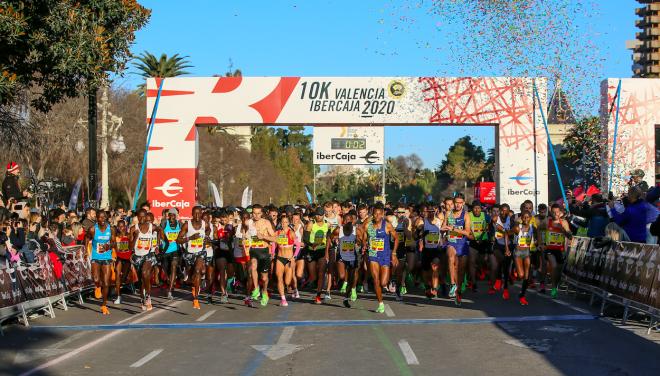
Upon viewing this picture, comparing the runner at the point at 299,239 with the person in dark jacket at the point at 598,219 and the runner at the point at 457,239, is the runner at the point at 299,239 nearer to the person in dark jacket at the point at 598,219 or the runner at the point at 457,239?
the runner at the point at 457,239

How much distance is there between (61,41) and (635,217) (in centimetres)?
1101

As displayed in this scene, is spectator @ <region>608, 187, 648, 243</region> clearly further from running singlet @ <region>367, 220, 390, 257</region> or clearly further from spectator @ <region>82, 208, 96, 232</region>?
spectator @ <region>82, 208, 96, 232</region>

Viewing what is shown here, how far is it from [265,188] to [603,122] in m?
49.2

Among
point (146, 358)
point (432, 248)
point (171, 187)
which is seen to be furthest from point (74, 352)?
point (171, 187)

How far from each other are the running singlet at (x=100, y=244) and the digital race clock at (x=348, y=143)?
1552cm

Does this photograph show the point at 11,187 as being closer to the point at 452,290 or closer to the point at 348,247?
the point at 348,247

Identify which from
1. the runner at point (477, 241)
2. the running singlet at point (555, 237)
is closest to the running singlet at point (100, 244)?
the runner at point (477, 241)

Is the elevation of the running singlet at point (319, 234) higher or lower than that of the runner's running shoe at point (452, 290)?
higher

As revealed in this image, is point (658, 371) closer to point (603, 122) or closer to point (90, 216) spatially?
point (90, 216)

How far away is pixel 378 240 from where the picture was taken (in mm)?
15797

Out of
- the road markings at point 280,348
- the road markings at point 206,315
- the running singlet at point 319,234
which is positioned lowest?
the road markings at point 206,315

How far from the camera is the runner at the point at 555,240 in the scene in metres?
18.3

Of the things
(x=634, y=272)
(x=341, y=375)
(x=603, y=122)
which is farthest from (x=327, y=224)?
(x=603, y=122)

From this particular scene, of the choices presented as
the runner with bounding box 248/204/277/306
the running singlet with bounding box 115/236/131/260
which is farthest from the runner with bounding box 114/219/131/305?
the runner with bounding box 248/204/277/306
